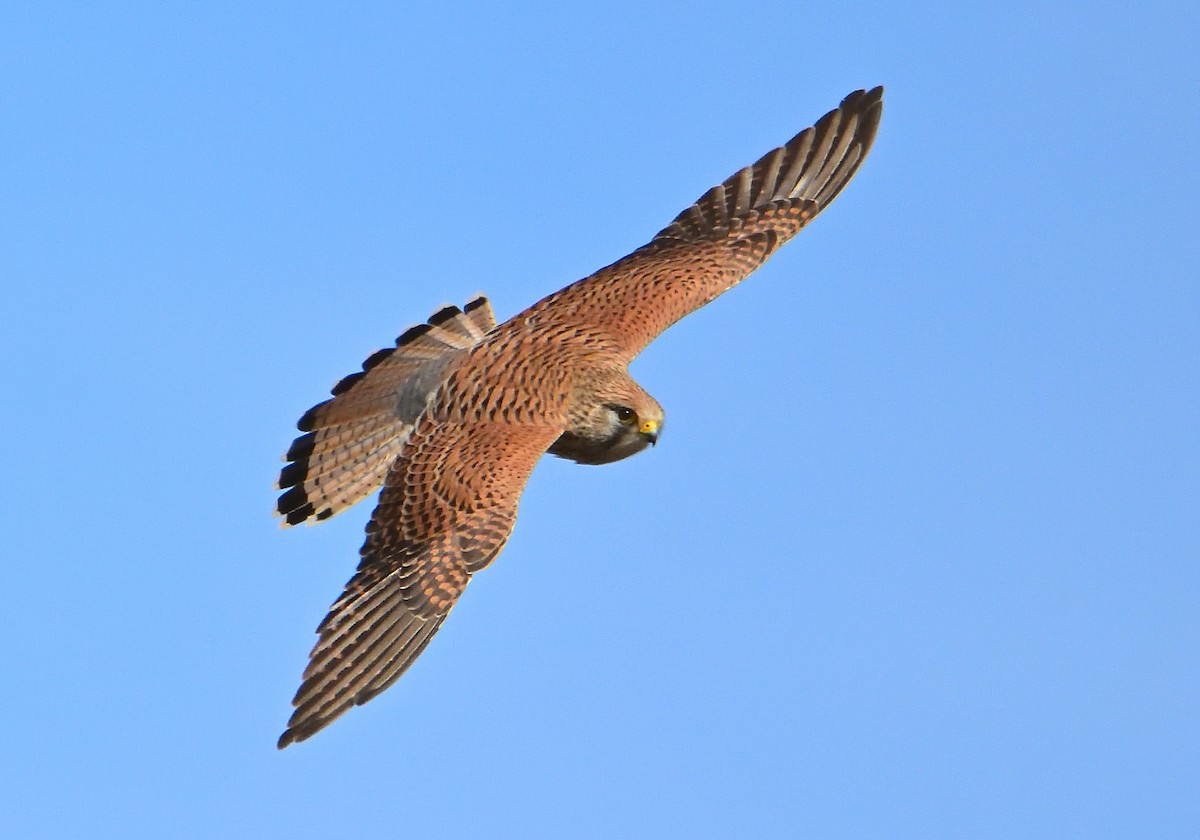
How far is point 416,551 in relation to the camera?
Answer: 39.5 ft

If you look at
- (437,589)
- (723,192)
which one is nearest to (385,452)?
(437,589)

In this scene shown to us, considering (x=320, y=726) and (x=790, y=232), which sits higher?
(x=790, y=232)

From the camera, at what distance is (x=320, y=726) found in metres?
11.2

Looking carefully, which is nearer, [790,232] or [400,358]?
[400,358]

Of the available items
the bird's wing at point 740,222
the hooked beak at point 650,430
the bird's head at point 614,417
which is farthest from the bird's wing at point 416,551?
the bird's wing at point 740,222

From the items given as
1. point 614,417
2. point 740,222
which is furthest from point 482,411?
point 740,222

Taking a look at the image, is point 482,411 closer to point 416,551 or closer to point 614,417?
point 614,417

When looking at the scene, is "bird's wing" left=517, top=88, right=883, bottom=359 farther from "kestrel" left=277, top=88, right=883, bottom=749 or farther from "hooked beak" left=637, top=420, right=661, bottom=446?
"hooked beak" left=637, top=420, right=661, bottom=446

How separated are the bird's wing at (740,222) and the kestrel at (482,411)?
1cm

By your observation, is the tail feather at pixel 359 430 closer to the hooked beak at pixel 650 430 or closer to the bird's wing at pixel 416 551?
the bird's wing at pixel 416 551

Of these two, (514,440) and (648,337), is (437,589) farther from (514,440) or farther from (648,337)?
(648,337)

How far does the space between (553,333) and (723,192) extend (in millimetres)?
2678

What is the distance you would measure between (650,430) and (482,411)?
1.18 metres

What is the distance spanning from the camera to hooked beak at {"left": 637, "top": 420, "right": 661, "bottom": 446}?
12703 millimetres
